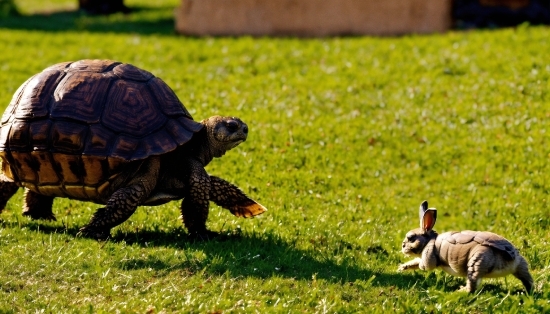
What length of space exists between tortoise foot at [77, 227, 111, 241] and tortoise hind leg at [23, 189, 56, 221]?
4.11 ft

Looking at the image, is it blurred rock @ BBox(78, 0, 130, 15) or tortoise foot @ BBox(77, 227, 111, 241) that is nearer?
tortoise foot @ BBox(77, 227, 111, 241)

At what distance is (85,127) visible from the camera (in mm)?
8992

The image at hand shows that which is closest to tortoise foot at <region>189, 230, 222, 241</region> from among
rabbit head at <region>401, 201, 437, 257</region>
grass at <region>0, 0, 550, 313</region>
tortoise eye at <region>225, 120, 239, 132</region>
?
grass at <region>0, 0, 550, 313</region>

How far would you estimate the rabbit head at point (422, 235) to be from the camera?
8406 mm

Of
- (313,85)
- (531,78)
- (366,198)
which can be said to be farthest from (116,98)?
(531,78)

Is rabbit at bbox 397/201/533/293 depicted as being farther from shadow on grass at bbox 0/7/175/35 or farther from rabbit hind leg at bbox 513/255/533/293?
shadow on grass at bbox 0/7/175/35

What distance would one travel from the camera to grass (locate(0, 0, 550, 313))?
7715 millimetres

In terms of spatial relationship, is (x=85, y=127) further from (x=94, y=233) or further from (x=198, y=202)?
(x=198, y=202)

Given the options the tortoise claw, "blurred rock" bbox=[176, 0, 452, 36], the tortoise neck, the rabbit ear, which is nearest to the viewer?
the rabbit ear

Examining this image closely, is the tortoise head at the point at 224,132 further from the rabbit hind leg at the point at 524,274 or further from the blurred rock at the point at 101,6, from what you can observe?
the blurred rock at the point at 101,6

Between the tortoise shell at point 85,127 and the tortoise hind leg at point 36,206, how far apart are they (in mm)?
652

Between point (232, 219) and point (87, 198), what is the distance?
183cm

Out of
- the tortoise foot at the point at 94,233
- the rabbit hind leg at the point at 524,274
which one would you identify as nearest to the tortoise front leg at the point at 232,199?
the tortoise foot at the point at 94,233

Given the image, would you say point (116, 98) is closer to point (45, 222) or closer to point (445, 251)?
point (45, 222)
